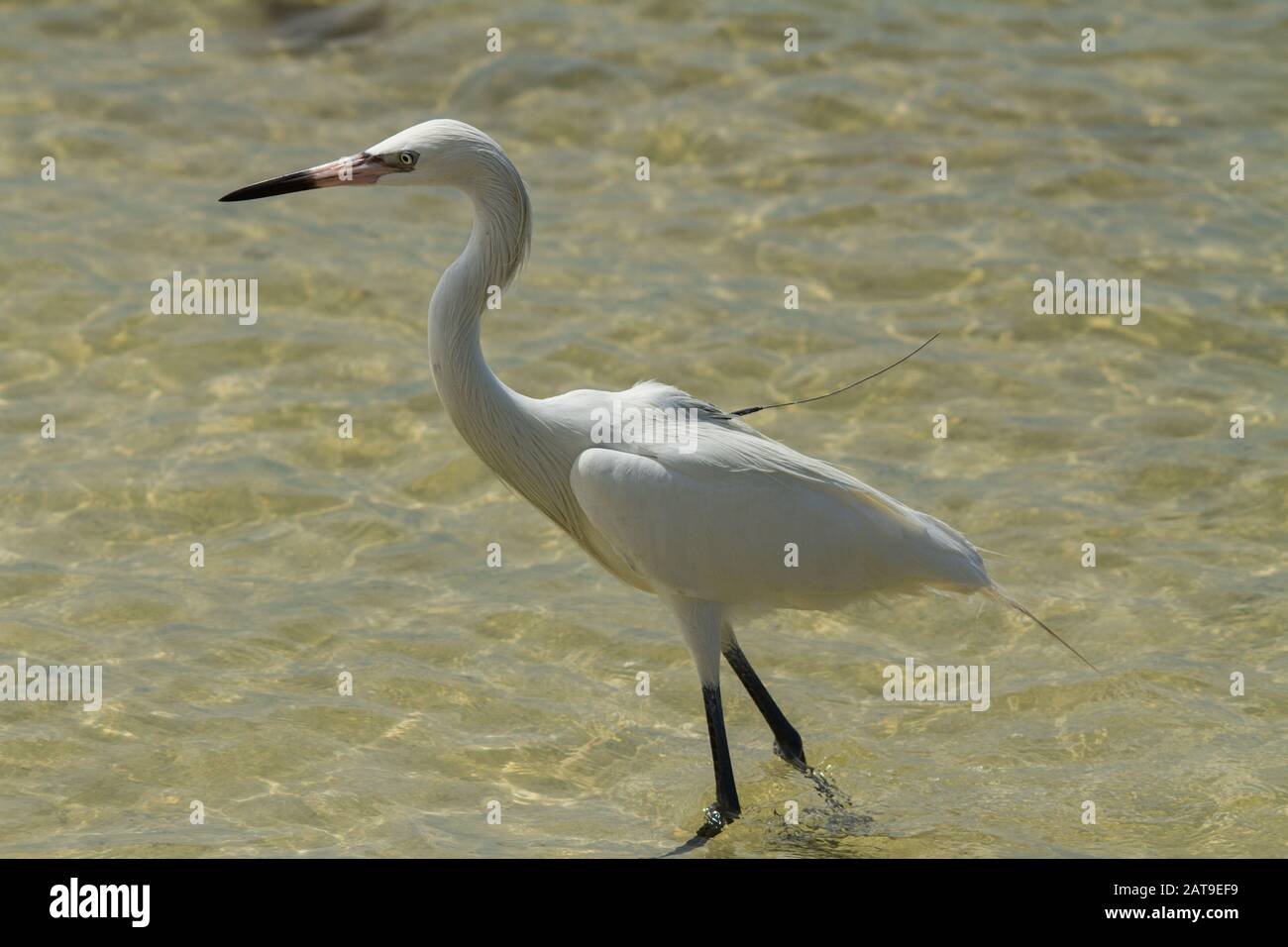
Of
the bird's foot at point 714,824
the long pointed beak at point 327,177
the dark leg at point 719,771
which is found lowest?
the bird's foot at point 714,824

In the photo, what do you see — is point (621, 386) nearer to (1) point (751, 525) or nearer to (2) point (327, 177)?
(1) point (751, 525)

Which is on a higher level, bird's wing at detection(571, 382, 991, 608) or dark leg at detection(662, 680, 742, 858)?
bird's wing at detection(571, 382, 991, 608)

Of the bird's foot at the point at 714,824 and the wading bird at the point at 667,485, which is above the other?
the wading bird at the point at 667,485

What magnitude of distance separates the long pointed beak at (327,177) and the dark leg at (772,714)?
7.41ft

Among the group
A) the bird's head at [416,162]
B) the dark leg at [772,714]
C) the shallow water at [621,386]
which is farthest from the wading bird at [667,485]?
the shallow water at [621,386]

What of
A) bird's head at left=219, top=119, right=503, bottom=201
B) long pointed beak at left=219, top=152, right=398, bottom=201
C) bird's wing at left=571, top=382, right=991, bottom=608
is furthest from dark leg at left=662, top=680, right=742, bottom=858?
long pointed beak at left=219, top=152, right=398, bottom=201

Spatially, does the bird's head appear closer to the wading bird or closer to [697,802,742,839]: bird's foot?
the wading bird

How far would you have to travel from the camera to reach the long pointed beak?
5805 mm

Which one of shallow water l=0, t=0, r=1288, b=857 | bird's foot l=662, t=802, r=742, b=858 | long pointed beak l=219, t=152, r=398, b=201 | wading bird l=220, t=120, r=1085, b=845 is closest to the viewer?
long pointed beak l=219, t=152, r=398, b=201

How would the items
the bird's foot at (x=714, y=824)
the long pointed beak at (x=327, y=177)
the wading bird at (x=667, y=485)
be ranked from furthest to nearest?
the bird's foot at (x=714, y=824)
the wading bird at (x=667, y=485)
the long pointed beak at (x=327, y=177)

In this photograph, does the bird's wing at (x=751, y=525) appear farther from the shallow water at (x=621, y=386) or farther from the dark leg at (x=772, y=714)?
the shallow water at (x=621, y=386)

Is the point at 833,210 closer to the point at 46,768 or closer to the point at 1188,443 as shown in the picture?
the point at 1188,443

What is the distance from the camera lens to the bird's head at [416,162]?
586cm
